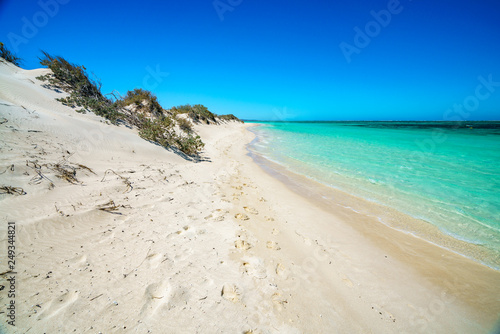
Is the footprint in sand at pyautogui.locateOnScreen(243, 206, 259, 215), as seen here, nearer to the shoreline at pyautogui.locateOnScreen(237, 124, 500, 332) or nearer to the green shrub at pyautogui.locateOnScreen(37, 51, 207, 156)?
the shoreline at pyautogui.locateOnScreen(237, 124, 500, 332)

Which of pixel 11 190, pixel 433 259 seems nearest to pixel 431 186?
pixel 433 259

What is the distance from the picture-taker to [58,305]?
1.51 meters

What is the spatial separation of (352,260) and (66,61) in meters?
12.2

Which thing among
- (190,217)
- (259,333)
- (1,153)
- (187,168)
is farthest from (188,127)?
(259,333)

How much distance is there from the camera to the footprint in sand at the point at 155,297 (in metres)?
1.61

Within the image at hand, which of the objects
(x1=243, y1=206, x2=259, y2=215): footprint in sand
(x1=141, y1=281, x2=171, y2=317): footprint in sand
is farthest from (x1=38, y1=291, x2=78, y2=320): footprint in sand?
(x1=243, y1=206, x2=259, y2=215): footprint in sand

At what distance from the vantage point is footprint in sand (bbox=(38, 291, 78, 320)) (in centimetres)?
143

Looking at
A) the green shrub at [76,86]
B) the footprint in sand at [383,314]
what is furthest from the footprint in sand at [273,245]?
the green shrub at [76,86]

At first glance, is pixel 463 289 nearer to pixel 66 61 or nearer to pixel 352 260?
pixel 352 260

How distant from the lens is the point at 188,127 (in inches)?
503

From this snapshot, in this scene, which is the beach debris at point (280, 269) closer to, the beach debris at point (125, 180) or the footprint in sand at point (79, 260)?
the footprint in sand at point (79, 260)

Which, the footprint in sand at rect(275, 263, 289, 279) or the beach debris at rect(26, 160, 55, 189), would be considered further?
the beach debris at rect(26, 160, 55, 189)

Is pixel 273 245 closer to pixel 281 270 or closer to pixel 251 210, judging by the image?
pixel 281 270

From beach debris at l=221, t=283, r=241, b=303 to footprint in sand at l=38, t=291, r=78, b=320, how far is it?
130cm
